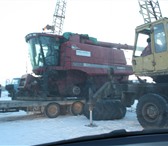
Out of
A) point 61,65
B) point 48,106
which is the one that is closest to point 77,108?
point 48,106

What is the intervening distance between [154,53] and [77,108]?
543 centimetres

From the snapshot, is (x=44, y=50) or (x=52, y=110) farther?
(x=44, y=50)

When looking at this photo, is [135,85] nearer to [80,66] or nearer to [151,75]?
[151,75]

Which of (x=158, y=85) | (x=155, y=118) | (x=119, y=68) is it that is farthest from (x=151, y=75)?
(x=119, y=68)

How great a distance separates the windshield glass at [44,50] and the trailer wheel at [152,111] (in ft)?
21.1

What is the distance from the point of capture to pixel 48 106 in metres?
12.8

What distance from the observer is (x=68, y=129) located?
362 inches

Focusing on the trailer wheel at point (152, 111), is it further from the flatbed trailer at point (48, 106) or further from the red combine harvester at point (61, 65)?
the red combine harvester at point (61, 65)

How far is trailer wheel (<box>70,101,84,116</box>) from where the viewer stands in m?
13.4

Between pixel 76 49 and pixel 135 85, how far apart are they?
16.3 feet

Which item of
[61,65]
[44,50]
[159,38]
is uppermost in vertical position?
[44,50]

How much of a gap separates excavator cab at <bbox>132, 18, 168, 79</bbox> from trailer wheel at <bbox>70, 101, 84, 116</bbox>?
4.37 m

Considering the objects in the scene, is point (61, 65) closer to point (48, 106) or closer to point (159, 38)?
point (48, 106)

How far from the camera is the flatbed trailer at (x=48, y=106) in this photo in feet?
40.1
